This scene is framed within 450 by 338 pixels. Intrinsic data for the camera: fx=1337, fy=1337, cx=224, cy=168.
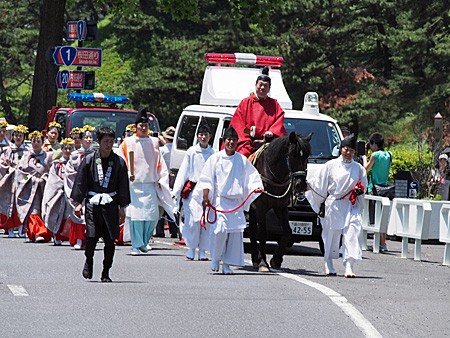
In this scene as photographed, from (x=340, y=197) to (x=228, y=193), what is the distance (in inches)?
56.5

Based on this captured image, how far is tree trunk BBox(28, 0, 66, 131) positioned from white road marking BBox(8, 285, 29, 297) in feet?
63.5

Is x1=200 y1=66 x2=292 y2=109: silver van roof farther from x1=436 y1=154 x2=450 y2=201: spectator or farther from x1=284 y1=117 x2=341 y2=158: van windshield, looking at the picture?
x1=436 y1=154 x2=450 y2=201: spectator

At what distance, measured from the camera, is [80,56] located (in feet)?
93.6

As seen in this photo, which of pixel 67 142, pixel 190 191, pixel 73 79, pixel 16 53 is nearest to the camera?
pixel 190 191

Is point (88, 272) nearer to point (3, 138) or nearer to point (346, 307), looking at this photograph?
point (346, 307)

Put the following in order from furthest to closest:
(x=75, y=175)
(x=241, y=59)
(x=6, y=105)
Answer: (x=6, y=105) < (x=241, y=59) < (x=75, y=175)

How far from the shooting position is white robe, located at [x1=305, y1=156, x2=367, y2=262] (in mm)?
16672

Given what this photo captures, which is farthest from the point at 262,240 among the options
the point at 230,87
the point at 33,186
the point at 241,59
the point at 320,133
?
the point at 241,59

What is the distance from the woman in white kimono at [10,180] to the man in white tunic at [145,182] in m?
3.89

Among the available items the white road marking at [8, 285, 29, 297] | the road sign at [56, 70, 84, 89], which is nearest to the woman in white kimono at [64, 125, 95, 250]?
the white road marking at [8, 285, 29, 297]

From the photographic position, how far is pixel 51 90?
33.2 m

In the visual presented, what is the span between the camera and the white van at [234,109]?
64.6 feet


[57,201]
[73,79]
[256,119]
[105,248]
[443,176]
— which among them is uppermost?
[73,79]

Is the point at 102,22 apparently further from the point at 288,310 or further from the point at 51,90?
the point at 288,310
